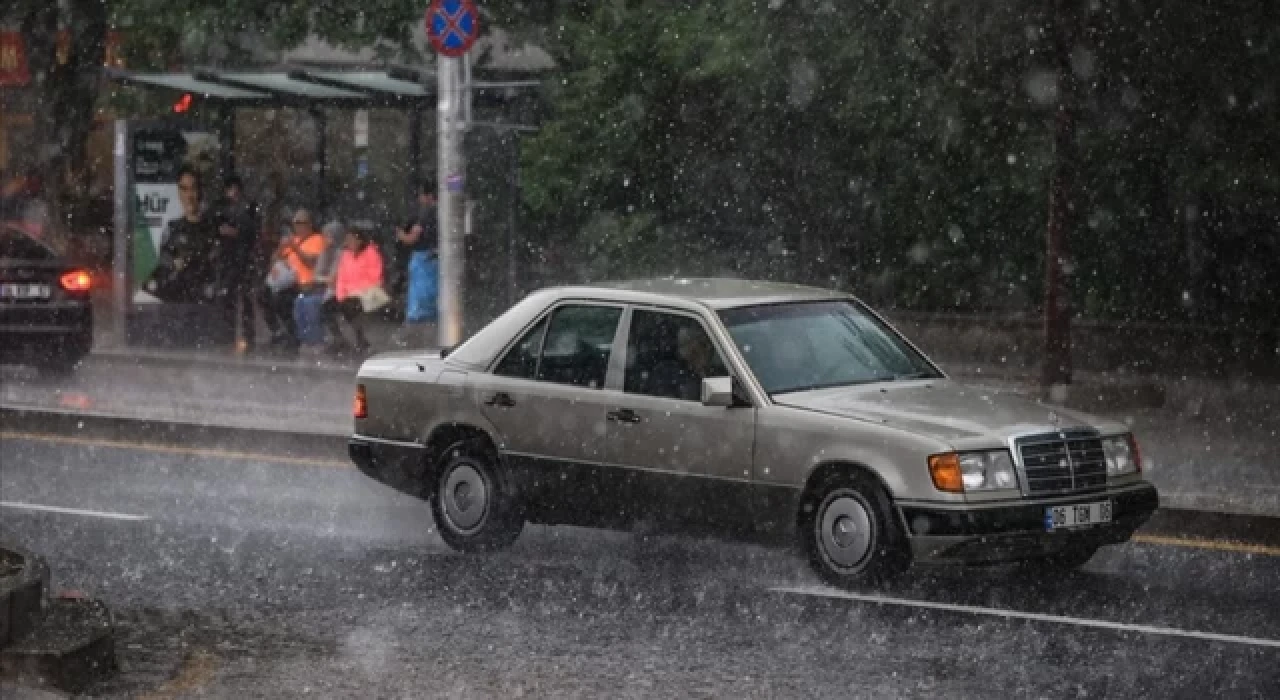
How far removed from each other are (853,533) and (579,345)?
1.97 meters

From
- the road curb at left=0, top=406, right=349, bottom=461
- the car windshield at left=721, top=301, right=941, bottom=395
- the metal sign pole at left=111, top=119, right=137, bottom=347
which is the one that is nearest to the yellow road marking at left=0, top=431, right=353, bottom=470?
the road curb at left=0, top=406, right=349, bottom=461

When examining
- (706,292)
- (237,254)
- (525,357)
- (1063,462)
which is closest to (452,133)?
(237,254)

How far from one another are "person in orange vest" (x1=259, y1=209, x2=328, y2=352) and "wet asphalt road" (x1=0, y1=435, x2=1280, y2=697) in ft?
34.0

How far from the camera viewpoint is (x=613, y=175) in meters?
25.7

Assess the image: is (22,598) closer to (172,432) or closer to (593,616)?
(593,616)

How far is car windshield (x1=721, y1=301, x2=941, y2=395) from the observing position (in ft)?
37.4

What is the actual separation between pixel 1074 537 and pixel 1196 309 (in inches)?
508

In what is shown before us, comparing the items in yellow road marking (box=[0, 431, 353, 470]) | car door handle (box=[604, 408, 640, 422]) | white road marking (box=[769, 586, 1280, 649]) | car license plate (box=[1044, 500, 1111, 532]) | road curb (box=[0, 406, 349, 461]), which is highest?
car door handle (box=[604, 408, 640, 422])

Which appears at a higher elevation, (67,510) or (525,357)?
(525,357)

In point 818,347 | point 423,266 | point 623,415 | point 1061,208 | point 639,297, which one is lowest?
point 623,415

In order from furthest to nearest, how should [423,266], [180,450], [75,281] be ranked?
1. [423,266]
2. [75,281]
3. [180,450]

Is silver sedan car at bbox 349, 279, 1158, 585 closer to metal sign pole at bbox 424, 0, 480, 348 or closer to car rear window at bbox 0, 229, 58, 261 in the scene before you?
metal sign pole at bbox 424, 0, 480, 348

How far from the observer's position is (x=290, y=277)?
80.1 feet

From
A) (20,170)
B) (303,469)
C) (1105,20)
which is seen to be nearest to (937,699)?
(303,469)
